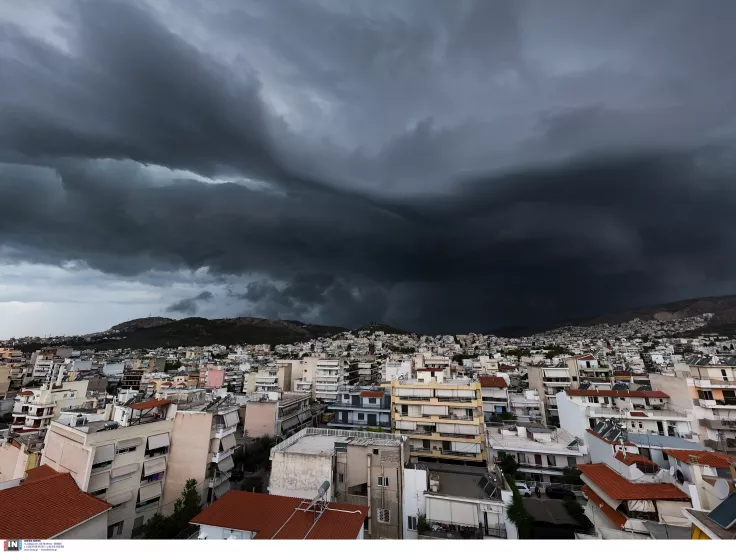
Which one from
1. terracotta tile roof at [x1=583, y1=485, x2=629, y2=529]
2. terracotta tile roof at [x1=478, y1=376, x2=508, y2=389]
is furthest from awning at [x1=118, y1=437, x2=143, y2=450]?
terracotta tile roof at [x1=478, y1=376, x2=508, y2=389]

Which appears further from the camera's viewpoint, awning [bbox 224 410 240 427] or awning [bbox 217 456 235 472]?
awning [bbox 224 410 240 427]

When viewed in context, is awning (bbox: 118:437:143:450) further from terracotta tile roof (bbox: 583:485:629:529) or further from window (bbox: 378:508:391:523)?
terracotta tile roof (bbox: 583:485:629:529)

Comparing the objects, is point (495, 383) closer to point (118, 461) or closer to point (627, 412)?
point (627, 412)

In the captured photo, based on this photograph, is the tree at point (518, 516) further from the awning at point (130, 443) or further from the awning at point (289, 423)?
the awning at point (289, 423)

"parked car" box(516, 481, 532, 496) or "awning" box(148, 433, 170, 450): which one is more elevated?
"awning" box(148, 433, 170, 450)

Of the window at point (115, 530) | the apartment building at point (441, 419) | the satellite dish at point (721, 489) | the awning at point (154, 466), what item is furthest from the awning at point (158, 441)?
the satellite dish at point (721, 489)
